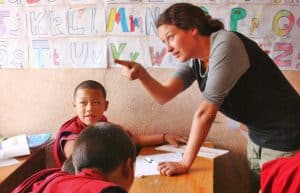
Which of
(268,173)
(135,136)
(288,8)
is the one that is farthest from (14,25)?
(268,173)

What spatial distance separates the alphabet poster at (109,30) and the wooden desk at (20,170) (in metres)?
0.49

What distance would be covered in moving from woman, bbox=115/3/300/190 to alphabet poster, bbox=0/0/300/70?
47 cm

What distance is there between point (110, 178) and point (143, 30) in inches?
51.0

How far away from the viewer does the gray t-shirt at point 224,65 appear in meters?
1.59

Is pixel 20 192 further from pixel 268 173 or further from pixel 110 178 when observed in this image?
pixel 268 173

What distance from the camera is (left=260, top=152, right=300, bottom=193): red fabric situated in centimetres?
123

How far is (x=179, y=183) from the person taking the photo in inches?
65.1

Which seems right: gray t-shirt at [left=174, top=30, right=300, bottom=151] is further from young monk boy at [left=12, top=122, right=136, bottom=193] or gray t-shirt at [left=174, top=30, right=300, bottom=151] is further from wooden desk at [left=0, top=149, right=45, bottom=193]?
wooden desk at [left=0, top=149, right=45, bottom=193]

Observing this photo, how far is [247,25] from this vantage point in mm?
2154

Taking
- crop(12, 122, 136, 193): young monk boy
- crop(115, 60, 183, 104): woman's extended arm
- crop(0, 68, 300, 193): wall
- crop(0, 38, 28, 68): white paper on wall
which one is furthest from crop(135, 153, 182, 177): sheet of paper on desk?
crop(0, 38, 28, 68): white paper on wall

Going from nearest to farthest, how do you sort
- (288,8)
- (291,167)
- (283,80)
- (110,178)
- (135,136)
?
(110,178) < (291,167) < (283,80) < (288,8) < (135,136)

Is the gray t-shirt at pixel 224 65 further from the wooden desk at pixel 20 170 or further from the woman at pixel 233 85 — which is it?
the wooden desk at pixel 20 170

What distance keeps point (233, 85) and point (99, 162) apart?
0.74 meters

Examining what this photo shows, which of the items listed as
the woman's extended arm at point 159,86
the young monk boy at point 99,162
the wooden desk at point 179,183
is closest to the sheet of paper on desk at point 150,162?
the wooden desk at point 179,183
